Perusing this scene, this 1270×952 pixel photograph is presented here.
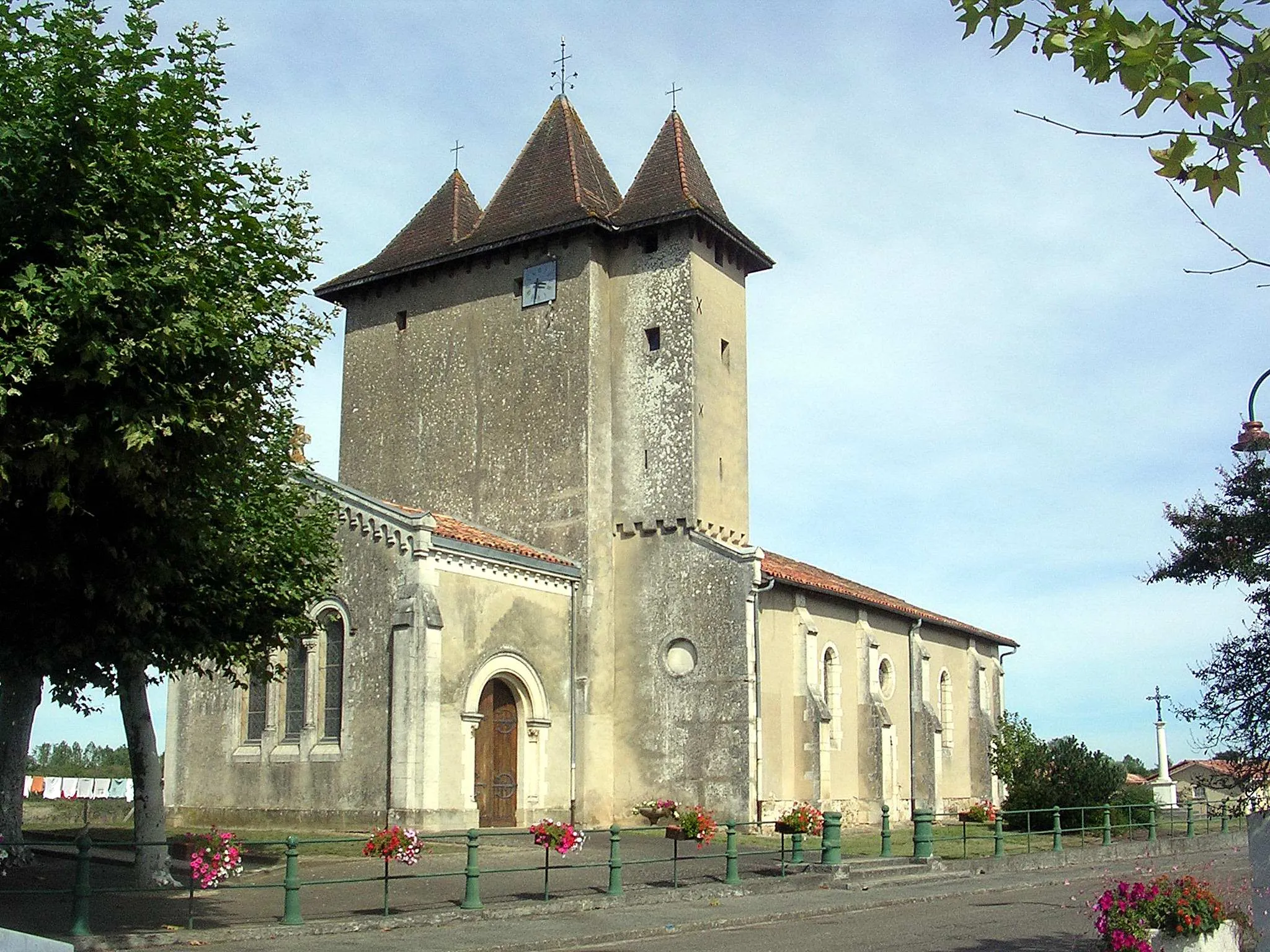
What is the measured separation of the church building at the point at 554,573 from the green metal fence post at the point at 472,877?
26.3 ft

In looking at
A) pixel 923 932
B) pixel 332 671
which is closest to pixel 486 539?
pixel 332 671

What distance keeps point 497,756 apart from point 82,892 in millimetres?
14085

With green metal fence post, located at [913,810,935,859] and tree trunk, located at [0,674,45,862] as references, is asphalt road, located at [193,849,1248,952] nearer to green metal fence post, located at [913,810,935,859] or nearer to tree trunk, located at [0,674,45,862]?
green metal fence post, located at [913,810,935,859]

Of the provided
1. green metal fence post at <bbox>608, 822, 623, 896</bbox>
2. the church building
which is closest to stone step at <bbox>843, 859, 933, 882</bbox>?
green metal fence post at <bbox>608, 822, 623, 896</bbox>

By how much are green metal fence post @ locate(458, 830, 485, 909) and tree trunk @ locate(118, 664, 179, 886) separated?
Answer: 4.11 m

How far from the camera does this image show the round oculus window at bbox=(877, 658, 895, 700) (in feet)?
113

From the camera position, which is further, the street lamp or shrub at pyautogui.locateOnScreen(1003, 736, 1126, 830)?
shrub at pyautogui.locateOnScreen(1003, 736, 1126, 830)

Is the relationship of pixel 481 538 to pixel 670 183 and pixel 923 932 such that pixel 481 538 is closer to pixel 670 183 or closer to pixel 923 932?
pixel 670 183

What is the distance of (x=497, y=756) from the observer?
1017 inches

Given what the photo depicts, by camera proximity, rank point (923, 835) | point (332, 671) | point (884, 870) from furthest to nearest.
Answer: point (332, 671) < point (923, 835) < point (884, 870)

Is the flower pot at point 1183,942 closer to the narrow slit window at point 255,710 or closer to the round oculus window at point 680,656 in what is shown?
the round oculus window at point 680,656

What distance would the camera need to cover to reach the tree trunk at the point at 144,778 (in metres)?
16.4

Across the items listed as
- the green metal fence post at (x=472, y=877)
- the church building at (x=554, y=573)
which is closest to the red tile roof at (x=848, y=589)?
the church building at (x=554, y=573)

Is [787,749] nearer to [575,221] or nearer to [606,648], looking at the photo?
[606,648]
